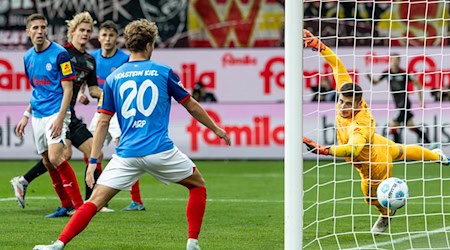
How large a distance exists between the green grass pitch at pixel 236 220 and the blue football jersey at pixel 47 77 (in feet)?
3.74

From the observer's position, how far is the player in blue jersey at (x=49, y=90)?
A: 35.3 ft

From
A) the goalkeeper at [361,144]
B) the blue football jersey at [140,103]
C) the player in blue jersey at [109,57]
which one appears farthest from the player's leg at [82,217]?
the player in blue jersey at [109,57]

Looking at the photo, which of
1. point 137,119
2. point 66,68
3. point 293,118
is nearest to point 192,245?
point 137,119

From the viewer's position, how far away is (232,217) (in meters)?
11.2

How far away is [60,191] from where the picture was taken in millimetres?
11211

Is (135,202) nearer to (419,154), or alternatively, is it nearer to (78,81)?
(78,81)

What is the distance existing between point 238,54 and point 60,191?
10320mm

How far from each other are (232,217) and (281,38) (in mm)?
11504

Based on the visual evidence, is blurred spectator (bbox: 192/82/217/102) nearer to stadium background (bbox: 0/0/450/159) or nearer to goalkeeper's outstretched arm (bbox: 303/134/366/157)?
stadium background (bbox: 0/0/450/159)

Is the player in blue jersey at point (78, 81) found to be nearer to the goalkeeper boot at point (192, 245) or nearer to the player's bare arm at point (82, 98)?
the player's bare arm at point (82, 98)

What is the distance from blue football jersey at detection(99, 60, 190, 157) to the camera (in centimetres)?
790

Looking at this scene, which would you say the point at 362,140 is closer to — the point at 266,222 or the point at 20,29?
the point at 266,222

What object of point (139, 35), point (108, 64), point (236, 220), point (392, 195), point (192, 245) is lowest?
point (236, 220)

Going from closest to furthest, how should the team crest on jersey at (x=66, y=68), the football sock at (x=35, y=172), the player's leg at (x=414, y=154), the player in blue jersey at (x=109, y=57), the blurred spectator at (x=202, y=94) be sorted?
the player's leg at (x=414, y=154) → the team crest on jersey at (x=66, y=68) → the football sock at (x=35, y=172) → the player in blue jersey at (x=109, y=57) → the blurred spectator at (x=202, y=94)
